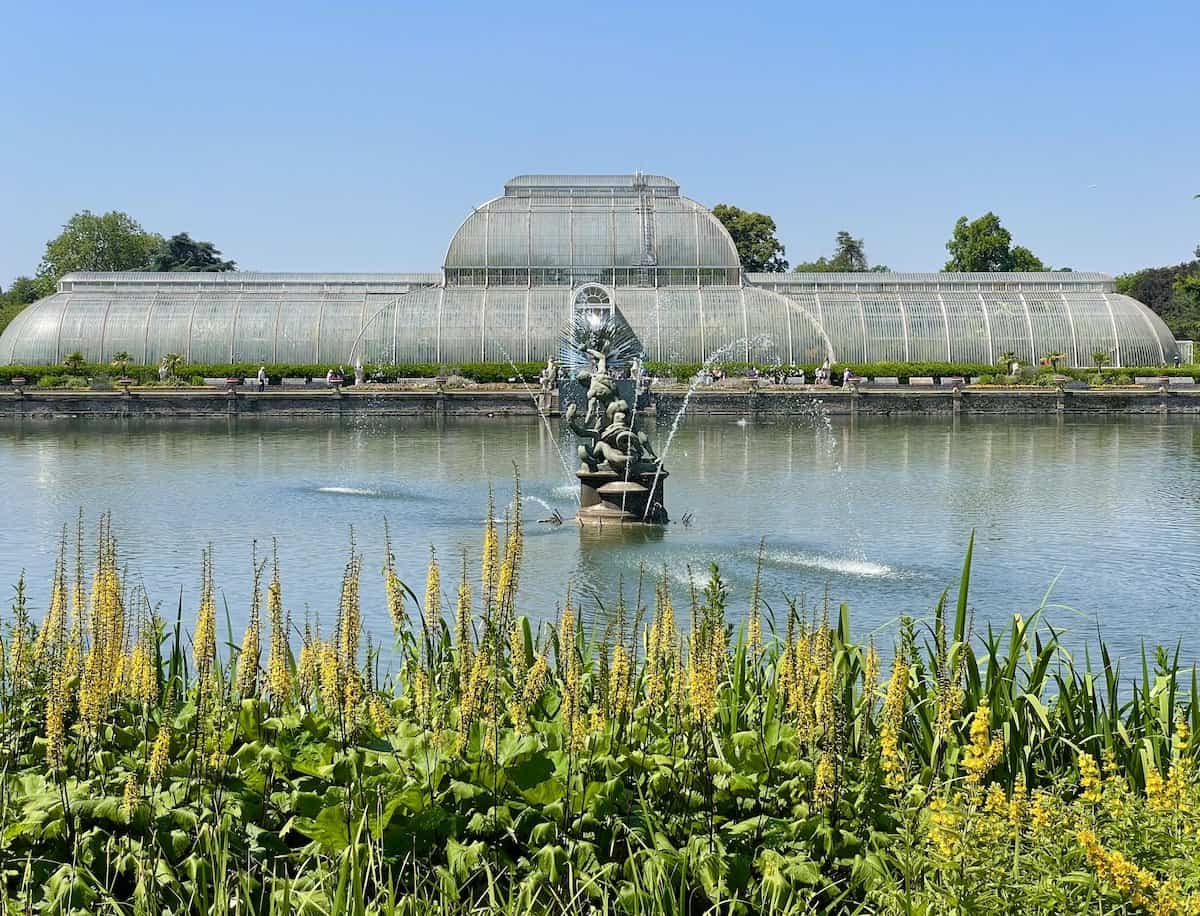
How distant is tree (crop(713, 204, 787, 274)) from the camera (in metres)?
102

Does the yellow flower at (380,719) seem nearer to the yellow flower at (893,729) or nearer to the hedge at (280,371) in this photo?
the yellow flower at (893,729)

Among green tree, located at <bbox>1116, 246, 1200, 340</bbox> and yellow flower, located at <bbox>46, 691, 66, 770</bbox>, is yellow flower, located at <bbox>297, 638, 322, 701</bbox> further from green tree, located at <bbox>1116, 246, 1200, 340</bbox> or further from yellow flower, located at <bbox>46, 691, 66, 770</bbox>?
green tree, located at <bbox>1116, 246, 1200, 340</bbox>

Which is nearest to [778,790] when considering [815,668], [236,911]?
[815,668]

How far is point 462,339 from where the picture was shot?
7088 centimetres

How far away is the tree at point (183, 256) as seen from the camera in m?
104

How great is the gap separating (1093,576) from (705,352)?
52692 millimetres

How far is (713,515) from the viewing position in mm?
24984

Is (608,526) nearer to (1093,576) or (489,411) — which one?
(1093,576)

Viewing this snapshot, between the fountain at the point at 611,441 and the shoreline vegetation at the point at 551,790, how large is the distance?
51.1ft

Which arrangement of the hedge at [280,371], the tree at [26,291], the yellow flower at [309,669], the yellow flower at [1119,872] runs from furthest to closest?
the tree at [26,291]
the hedge at [280,371]
the yellow flower at [309,669]
the yellow flower at [1119,872]

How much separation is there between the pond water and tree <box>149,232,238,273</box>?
6053cm

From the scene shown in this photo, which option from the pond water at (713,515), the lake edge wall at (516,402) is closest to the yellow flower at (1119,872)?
the pond water at (713,515)

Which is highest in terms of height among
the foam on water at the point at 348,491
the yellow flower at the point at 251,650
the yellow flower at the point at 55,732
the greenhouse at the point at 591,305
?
the greenhouse at the point at 591,305

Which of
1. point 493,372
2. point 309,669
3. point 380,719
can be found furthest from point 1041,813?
point 493,372
